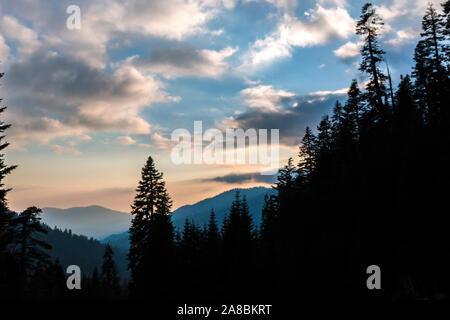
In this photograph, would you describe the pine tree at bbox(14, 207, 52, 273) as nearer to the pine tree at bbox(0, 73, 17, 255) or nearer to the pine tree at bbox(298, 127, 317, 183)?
the pine tree at bbox(0, 73, 17, 255)

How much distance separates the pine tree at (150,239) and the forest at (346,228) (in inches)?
4.4

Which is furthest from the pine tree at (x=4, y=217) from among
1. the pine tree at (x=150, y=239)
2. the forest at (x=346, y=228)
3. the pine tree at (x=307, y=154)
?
the pine tree at (x=307, y=154)

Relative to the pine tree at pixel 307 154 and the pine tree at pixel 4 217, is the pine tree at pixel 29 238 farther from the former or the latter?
the pine tree at pixel 307 154

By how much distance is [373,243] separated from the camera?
63.1 feet

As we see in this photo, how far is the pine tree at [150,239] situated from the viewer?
29.1 metres

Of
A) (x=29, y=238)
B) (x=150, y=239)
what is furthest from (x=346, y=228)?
(x=29, y=238)

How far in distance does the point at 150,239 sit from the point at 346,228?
1955 centimetres

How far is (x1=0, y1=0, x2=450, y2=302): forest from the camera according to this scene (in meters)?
16.9

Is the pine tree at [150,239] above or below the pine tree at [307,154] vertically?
below

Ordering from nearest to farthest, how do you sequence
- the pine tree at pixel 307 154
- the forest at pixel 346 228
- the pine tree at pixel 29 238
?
the forest at pixel 346 228, the pine tree at pixel 29 238, the pine tree at pixel 307 154

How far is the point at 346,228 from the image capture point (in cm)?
2244
